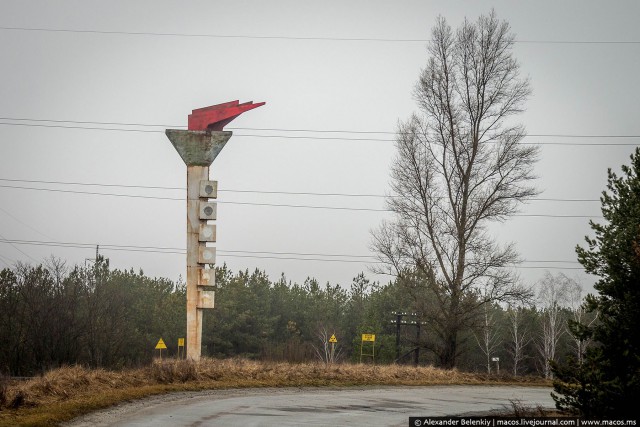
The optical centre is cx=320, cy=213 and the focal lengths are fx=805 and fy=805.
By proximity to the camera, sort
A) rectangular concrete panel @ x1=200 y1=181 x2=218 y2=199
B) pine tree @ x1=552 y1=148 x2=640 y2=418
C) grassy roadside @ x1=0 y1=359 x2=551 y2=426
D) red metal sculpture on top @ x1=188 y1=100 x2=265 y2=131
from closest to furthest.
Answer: pine tree @ x1=552 y1=148 x2=640 y2=418 → grassy roadside @ x1=0 y1=359 x2=551 y2=426 → rectangular concrete panel @ x1=200 y1=181 x2=218 y2=199 → red metal sculpture on top @ x1=188 y1=100 x2=265 y2=131

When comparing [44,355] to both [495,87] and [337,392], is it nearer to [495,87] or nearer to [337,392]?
[337,392]

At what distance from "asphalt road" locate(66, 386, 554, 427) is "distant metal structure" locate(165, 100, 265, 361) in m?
4.93

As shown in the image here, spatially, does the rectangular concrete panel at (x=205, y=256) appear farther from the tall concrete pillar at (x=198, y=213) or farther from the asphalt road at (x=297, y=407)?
the asphalt road at (x=297, y=407)

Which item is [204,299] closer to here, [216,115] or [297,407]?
[216,115]

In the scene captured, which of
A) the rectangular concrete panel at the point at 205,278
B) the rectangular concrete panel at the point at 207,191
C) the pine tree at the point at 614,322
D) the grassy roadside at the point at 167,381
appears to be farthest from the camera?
the rectangular concrete panel at the point at 207,191

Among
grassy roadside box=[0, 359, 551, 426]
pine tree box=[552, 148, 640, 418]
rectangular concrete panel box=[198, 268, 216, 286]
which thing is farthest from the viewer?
rectangular concrete panel box=[198, 268, 216, 286]

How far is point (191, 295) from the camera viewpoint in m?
28.2

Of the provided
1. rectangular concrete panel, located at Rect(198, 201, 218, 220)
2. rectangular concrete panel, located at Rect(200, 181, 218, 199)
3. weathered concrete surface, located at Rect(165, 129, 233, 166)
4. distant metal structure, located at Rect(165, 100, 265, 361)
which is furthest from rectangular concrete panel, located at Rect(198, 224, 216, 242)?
weathered concrete surface, located at Rect(165, 129, 233, 166)

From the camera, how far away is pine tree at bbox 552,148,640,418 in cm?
1372

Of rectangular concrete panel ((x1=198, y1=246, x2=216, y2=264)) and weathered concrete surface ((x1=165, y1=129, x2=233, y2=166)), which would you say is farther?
weathered concrete surface ((x1=165, y1=129, x2=233, y2=166))

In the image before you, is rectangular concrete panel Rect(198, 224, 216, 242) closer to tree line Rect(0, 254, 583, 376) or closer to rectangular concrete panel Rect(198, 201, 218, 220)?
rectangular concrete panel Rect(198, 201, 218, 220)

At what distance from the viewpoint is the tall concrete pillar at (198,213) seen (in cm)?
2817

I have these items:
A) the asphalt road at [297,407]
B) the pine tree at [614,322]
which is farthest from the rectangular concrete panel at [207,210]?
the pine tree at [614,322]

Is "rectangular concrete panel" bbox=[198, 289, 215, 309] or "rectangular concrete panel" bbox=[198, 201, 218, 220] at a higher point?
"rectangular concrete panel" bbox=[198, 201, 218, 220]
